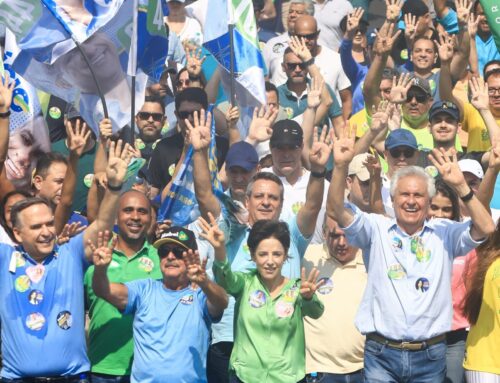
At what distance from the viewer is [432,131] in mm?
11789

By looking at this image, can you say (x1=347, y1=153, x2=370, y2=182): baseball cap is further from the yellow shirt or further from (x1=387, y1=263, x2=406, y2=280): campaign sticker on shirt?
(x1=387, y1=263, x2=406, y2=280): campaign sticker on shirt

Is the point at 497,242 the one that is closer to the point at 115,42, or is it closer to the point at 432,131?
the point at 432,131

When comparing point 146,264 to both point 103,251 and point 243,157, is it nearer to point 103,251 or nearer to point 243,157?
point 103,251

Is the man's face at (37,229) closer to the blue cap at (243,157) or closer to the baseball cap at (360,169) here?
the blue cap at (243,157)

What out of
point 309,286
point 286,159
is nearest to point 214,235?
point 309,286

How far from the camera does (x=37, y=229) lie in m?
9.51

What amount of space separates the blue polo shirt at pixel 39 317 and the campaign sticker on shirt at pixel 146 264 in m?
0.81

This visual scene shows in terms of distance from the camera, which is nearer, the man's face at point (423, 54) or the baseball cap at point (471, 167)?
the baseball cap at point (471, 167)

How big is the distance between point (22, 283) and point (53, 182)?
1.48 meters

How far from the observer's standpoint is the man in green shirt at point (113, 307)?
397 inches

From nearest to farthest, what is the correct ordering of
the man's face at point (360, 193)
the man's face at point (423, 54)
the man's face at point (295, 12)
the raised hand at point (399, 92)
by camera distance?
the man's face at point (360, 193) < the raised hand at point (399, 92) < the man's face at point (423, 54) < the man's face at point (295, 12)

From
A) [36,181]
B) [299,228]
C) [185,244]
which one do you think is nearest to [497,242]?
[299,228]

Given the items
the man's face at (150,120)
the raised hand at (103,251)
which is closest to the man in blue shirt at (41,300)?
the raised hand at (103,251)

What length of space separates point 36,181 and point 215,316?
2057 mm
